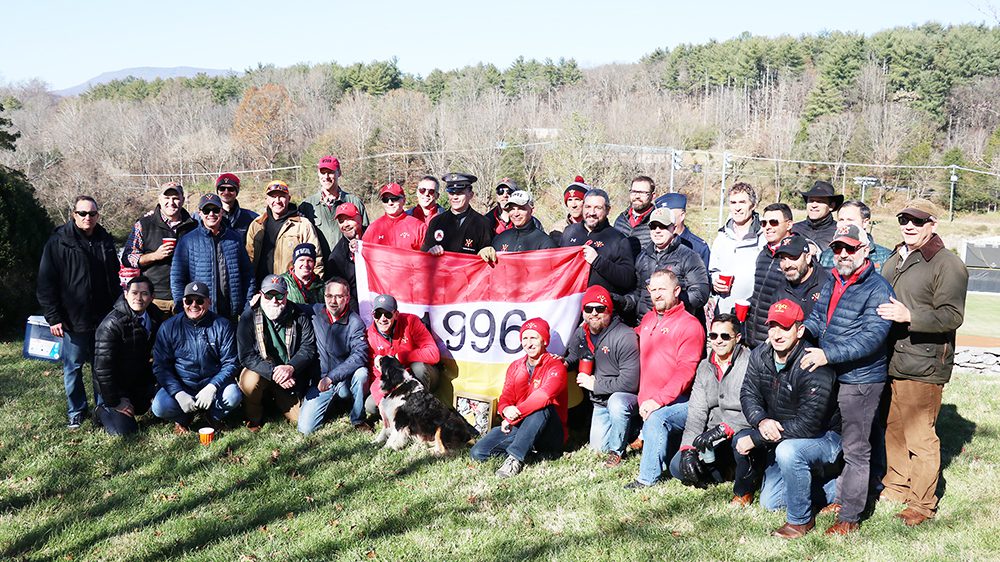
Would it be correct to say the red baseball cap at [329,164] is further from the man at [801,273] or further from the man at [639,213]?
the man at [801,273]

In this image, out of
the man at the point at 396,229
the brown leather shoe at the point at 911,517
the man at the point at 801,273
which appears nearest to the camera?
the brown leather shoe at the point at 911,517

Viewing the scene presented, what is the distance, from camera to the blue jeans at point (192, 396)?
7.52m

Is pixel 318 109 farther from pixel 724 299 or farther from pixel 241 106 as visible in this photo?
pixel 724 299

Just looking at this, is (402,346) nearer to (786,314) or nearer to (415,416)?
(415,416)

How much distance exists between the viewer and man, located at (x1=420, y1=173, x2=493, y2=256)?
8250 millimetres

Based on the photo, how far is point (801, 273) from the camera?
6.09 metres

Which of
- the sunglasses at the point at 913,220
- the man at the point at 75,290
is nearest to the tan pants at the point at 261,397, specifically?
the man at the point at 75,290

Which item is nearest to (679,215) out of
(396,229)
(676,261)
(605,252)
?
(676,261)

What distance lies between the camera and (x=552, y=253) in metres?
7.77

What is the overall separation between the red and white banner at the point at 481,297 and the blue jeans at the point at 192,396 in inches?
63.6

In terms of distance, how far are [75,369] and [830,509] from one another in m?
7.40

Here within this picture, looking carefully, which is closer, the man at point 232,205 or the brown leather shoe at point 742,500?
the brown leather shoe at point 742,500

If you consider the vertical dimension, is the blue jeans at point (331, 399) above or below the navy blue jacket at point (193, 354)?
below

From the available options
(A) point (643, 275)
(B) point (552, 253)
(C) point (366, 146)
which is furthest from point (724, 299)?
(C) point (366, 146)
